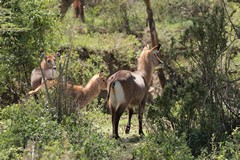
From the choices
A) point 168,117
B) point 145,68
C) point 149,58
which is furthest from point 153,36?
point 168,117

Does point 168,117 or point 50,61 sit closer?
point 168,117

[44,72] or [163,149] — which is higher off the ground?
[44,72]

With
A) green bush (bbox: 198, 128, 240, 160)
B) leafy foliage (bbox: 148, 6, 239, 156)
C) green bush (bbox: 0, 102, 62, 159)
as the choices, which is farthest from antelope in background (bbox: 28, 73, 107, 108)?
green bush (bbox: 198, 128, 240, 160)

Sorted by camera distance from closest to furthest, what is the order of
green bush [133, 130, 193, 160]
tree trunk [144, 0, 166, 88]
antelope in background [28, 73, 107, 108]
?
green bush [133, 130, 193, 160], antelope in background [28, 73, 107, 108], tree trunk [144, 0, 166, 88]

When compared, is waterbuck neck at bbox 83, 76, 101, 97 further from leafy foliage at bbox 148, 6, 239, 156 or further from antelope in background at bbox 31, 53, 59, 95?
leafy foliage at bbox 148, 6, 239, 156

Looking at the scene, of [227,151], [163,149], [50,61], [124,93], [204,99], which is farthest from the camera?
[50,61]

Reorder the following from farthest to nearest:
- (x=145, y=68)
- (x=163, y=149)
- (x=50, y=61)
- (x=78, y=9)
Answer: (x=78, y=9) → (x=50, y=61) → (x=145, y=68) → (x=163, y=149)

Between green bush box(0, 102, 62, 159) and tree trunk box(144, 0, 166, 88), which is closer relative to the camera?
green bush box(0, 102, 62, 159)

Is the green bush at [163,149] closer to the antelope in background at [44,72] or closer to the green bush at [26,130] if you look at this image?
the green bush at [26,130]

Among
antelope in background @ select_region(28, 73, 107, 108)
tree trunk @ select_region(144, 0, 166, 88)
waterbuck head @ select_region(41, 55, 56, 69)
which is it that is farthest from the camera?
tree trunk @ select_region(144, 0, 166, 88)

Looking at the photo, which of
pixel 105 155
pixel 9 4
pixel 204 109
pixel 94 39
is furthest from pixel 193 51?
pixel 94 39

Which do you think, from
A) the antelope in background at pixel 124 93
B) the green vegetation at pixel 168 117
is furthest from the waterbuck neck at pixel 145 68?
the green vegetation at pixel 168 117

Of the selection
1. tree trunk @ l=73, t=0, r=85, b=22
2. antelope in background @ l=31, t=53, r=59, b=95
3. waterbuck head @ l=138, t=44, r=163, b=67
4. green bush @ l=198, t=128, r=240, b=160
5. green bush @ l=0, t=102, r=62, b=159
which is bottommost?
green bush @ l=198, t=128, r=240, b=160

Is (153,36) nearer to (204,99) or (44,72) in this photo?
(44,72)
